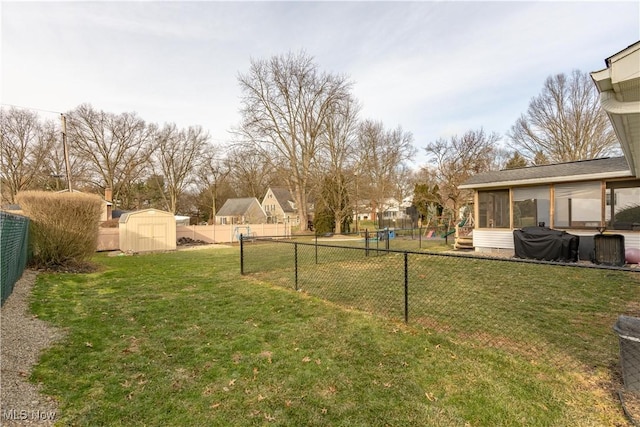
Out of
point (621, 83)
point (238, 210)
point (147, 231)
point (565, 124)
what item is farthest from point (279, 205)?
point (621, 83)

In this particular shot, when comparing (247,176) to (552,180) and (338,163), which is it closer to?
(338,163)

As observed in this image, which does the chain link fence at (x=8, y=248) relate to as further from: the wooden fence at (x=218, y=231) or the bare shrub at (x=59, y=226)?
the wooden fence at (x=218, y=231)

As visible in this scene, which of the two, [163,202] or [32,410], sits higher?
[163,202]

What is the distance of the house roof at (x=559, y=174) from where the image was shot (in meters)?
9.16

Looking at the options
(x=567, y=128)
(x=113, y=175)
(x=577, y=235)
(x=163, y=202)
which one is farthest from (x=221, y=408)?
(x=163, y=202)

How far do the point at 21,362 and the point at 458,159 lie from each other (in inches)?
1060

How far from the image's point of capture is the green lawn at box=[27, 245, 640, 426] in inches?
94.3

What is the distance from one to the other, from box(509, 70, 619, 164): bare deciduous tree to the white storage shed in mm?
29113

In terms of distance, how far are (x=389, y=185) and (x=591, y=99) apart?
57.2 ft

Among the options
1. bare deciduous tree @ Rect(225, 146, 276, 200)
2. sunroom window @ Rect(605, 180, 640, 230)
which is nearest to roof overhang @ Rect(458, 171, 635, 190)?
sunroom window @ Rect(605, 180, 640, 230)

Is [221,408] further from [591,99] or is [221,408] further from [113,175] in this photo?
[113,175]

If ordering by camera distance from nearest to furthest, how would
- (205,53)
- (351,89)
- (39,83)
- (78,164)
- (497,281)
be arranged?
(497,281) < (39,83) < (205,53) < (351,89) < (78,164)

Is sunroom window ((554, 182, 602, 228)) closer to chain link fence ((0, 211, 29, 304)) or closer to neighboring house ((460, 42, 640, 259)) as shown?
neighboring house ((460, 42, 640, 259))

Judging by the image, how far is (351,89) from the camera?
91.8 ft
